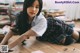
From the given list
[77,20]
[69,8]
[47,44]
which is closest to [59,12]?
[69,8]

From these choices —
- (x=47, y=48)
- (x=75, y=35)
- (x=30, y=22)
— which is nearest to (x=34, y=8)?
(x=30, y=22)

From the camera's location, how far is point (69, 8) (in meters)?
3.01

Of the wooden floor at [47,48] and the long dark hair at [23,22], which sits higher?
the long dark hair at [23,22]

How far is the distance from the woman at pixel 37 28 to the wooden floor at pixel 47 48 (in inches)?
2.9

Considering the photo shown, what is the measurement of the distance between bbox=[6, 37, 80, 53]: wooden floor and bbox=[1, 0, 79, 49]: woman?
0.24 ft

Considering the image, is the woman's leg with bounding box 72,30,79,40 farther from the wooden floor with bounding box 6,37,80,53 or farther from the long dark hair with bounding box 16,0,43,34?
the long dark hair with bounding box 16,0,43,34

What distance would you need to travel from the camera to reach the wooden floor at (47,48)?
5.98ft

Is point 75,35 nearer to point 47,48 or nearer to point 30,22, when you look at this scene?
point 47,48

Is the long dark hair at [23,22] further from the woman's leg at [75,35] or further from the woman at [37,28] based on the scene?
the woman's leg at [75,35]

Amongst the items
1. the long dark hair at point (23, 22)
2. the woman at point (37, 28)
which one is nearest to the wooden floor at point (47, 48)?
the woman at point (37, 28)

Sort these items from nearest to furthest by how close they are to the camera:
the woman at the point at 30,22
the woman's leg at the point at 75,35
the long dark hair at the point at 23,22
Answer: the woman at the point at 30,22 → the long dark hair at the point at 23,22 → the woman's leg at the point at 75,35

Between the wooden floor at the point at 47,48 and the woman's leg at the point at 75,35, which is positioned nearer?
the wooden floor at the point at 47,48

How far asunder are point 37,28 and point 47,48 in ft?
0.93

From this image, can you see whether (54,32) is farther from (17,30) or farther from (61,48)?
(17,30)
